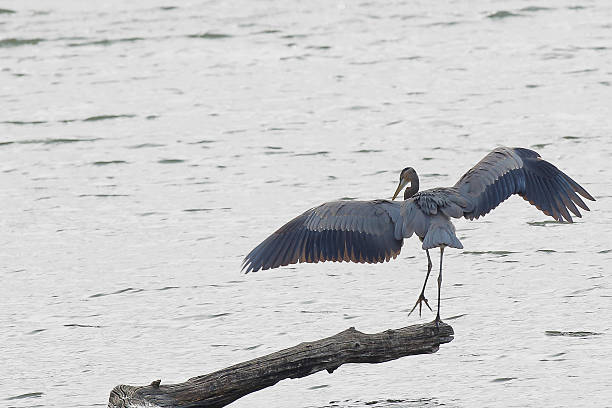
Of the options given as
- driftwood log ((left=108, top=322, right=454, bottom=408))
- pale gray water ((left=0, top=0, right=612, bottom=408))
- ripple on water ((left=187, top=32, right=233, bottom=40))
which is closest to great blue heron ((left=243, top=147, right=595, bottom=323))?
driftwood log ((left=108, top=322, right=454, bottom=408))

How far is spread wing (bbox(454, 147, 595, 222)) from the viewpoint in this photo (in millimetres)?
6629

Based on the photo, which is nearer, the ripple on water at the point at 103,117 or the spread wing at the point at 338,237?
the spread wing at the point at 338,237

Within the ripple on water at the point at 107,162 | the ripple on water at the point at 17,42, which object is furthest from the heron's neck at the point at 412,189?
the ripple on water at the point at 17,42

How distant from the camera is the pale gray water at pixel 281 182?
278 inches

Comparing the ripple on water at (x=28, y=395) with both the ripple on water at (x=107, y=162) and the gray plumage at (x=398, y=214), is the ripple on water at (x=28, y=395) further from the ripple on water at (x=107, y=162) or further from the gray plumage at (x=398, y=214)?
the ripple on water at (x=107, y=162)

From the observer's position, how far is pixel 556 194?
6.99 meters

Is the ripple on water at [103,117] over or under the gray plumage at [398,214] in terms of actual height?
under

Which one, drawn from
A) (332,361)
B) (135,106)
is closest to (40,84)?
(135,106)

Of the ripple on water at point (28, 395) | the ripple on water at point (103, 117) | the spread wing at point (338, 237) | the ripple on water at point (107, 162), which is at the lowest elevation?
the ripple on water at point (28, 395)

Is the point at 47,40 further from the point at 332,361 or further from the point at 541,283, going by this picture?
the point at 332,361

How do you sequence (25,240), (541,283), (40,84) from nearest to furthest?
1. (541,283)
2. (25,240)
3. (40,84)

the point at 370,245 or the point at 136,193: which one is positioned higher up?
the point at 370,245

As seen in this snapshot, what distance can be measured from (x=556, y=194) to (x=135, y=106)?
341 inches

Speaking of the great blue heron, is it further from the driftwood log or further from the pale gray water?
the pale gray water
